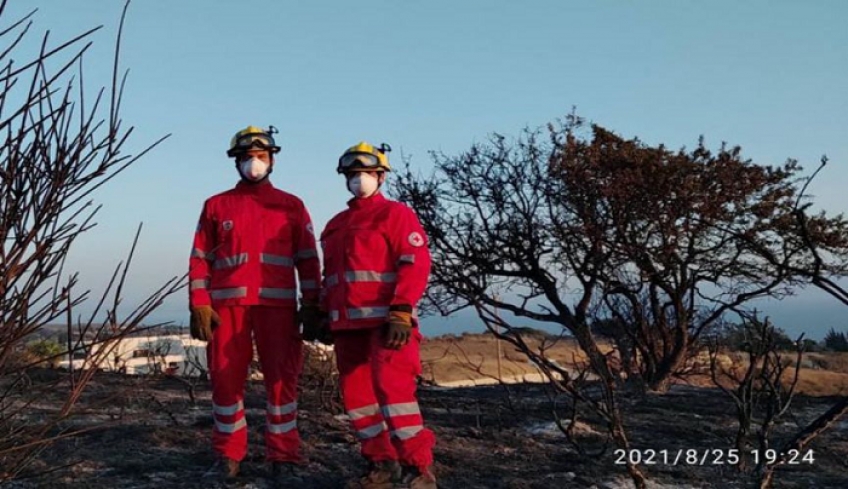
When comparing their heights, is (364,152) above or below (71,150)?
above

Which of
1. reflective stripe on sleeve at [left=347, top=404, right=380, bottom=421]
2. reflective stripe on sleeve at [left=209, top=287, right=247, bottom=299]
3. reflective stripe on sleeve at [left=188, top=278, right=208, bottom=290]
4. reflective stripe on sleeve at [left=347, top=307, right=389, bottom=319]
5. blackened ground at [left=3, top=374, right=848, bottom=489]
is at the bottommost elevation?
blackened ground at [left=3, top=374, right=848, bottom=489]

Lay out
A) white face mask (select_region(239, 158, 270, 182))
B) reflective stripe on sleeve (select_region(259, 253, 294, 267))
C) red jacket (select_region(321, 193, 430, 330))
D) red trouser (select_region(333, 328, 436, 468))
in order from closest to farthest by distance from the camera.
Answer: red trouser (select_region(333, 328, 436, 468)), red jacket (select_region(321, 193, 430, 330)), reflective stripe on sleeve (select_region(259, 253, 294, 267)), white face mask (select_region(239, 158, 270, 182))

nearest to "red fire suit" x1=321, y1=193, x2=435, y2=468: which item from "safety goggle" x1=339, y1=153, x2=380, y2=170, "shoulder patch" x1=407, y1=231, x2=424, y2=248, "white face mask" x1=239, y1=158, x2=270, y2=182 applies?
"shoulder patch" x1=407, y1=231, x2=424, y2=248

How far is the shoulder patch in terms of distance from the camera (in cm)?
416

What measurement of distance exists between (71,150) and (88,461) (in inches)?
117

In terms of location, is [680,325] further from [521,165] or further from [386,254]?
[386,254]

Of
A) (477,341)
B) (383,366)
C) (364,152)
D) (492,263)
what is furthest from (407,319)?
(477,341)

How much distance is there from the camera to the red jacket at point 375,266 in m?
4.08

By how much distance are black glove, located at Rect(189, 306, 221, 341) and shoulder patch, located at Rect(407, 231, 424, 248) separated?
45.2 inches

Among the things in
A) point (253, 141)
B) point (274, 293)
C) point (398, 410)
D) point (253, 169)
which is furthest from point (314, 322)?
point (253, 141)

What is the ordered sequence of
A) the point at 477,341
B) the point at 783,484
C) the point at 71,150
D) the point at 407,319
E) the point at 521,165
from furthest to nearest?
the point at 477,341 → the point at 521,165 → the point at 783,484 → the point at 407,319 → the point at 71,150

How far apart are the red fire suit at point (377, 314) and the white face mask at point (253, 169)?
1.87 ft

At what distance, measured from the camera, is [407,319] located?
394 cm

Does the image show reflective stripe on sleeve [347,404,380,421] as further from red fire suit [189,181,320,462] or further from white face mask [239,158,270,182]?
white face mask [239,158,270,182]
